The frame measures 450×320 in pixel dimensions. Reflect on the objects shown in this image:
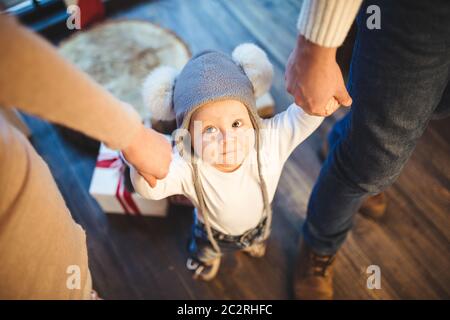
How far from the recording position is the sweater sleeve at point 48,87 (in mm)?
380

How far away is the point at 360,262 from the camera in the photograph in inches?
46.0

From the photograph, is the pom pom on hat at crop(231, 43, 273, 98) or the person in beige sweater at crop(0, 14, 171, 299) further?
the pom pom on hat at crop(231, 43, 273, 98)

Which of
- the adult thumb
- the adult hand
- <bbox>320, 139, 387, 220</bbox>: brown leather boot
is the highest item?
the adult hand

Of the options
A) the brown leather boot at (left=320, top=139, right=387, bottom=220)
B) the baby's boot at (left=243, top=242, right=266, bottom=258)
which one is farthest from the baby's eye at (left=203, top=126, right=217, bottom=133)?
the brown leather boot at (left=320, top=139, right=387, bottom=220)

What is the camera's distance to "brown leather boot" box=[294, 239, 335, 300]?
1.09 meters

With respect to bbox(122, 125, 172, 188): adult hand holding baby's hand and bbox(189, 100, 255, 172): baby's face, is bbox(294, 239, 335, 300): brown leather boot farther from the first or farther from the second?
bbox(122, 125, 172, 188): adult hand holding baby's hand

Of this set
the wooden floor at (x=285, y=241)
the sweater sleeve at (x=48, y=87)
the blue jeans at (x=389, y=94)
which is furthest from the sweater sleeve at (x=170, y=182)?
the wooden floor at (x=285, y=241)

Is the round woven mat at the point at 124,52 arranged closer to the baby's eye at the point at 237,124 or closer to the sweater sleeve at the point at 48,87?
the baby's eye at the point at 237,124

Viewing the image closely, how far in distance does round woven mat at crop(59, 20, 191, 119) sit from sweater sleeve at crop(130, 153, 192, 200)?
1.71 ft

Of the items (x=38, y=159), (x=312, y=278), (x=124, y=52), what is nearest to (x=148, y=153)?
(x=38, y=159)

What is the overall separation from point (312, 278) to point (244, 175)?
18.5 inches

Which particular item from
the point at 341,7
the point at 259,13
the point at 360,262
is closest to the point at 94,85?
the point at 341,7

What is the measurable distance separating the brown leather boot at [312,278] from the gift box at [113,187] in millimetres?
471
